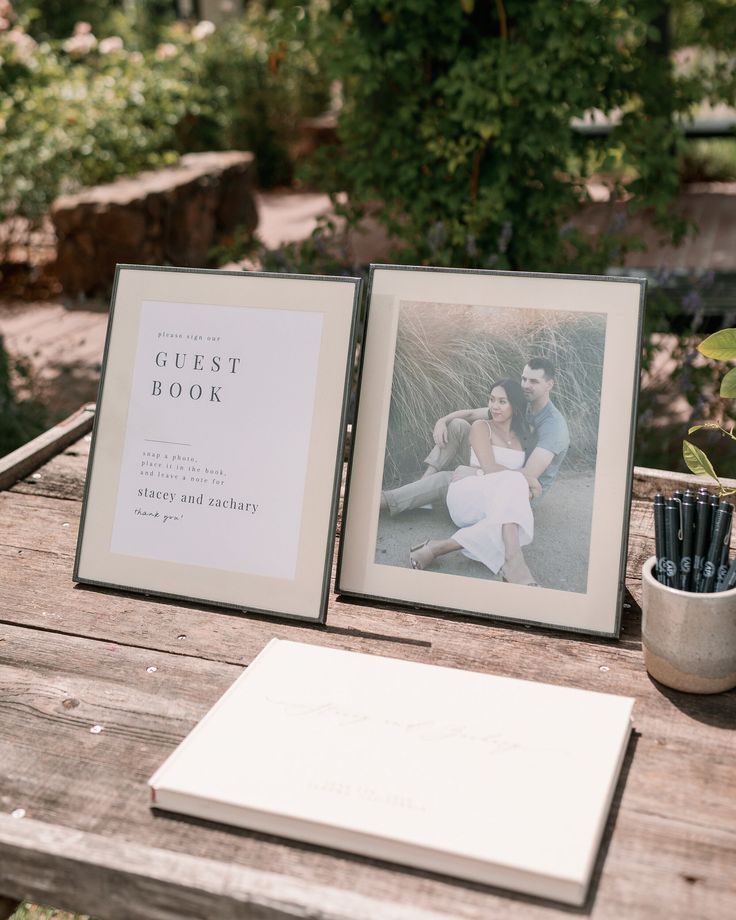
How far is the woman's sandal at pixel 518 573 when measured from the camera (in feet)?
3.40

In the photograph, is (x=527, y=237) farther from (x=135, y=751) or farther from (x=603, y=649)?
(x=135, y=751)

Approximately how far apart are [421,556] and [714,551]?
316 millimetres

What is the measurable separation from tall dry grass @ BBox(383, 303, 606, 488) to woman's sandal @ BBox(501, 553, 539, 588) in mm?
118

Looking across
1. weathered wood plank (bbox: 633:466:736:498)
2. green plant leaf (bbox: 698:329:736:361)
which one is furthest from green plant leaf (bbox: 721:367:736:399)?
weathered wood plank (bbox: 633:466:736:498)

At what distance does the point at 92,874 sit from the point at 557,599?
21.4 inches

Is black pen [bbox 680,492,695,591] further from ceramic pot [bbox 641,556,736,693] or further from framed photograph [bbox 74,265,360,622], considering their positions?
framed photograph [bbox 74,265,360,622]

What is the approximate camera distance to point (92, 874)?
2.37ft

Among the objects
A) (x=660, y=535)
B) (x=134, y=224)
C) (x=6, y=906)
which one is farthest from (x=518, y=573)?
(x=134, y=224)

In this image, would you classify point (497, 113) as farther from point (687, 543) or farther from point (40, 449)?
point (687, 543)

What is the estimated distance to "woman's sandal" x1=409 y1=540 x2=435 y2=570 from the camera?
1071 mm

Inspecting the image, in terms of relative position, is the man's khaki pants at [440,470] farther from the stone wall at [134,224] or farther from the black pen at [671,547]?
the stone wall at [134,224]

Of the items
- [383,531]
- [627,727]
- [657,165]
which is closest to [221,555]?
[383,531]

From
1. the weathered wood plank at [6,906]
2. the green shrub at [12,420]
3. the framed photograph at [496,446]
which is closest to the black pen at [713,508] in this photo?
the framed photograph at [496,446]

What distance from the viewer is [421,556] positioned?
1.07 m
